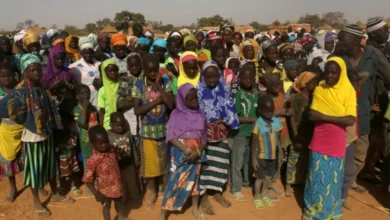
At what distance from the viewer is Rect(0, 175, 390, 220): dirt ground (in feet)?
13.1

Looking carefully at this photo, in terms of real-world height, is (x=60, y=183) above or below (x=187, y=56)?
below

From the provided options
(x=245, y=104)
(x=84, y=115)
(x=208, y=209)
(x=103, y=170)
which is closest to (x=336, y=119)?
(x=245, y=104)

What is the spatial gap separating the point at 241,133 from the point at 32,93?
8.26 feet

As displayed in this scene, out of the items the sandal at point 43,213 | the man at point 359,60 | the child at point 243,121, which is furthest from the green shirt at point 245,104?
the sandal at point 43,213

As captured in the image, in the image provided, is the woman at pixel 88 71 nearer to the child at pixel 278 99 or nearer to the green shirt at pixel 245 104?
the green shirt at pixel 245 104

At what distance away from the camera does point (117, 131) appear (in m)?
3.80

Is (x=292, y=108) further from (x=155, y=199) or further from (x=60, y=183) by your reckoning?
(x=60, y=183)

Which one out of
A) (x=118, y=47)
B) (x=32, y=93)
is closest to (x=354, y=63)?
(x=118, y=47)

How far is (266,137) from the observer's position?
13.0 feet

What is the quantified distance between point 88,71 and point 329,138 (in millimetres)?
3296

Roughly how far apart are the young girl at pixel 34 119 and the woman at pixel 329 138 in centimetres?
297

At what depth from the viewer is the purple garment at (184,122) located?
3498mm

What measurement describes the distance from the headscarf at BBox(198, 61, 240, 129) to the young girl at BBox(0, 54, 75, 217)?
1750 millimetres

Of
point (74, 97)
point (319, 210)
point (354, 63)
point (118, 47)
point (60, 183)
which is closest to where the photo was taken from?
point (319, 210)
